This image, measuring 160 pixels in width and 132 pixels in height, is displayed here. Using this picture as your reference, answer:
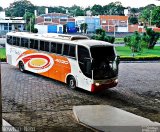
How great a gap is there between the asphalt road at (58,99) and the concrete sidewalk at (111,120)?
0.34 metres

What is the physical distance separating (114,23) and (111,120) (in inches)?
1821

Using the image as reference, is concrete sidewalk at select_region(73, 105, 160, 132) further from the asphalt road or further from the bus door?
the bus door

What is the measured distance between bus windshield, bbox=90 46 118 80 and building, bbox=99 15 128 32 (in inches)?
1547

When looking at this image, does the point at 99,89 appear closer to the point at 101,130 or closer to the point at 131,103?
the point at 131,103

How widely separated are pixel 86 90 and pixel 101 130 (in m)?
5.05

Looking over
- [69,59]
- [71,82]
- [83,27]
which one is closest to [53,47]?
[69,59]

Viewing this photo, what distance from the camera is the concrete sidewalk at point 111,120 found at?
8414 millimetres

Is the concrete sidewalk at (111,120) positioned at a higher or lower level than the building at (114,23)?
lower

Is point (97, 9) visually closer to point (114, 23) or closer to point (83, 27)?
point (114, 23)

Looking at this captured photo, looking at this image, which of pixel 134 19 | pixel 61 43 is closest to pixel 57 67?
pixel 61 43

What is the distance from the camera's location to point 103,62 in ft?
40.5

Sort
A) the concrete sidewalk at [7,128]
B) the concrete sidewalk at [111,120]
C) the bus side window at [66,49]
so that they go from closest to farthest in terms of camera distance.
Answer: the concrete sidewalk at [7,128] < the concrete sidewalk at [111,120] < the bus side window at [66,49]

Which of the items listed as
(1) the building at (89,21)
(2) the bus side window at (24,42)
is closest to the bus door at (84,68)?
(2) the bus side window at (24,42)

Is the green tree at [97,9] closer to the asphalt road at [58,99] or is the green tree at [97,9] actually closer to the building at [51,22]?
the building at [51,22]
